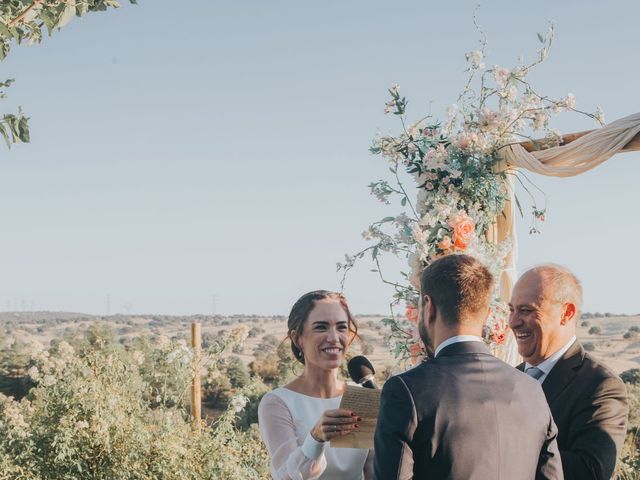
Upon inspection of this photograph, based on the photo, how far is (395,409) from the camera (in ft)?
7.02

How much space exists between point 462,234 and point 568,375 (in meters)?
1.86

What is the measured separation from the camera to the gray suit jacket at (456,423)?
212 centimetres

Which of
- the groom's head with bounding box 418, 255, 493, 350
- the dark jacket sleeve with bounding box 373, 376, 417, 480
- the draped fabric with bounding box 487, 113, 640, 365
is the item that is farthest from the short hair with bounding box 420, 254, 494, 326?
the draped fabric with bounding box 487, 113, 640, 365

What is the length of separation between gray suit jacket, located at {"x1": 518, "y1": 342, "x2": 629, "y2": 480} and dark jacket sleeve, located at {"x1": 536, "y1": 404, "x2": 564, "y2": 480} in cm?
39

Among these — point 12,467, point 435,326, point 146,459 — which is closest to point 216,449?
point 146,459

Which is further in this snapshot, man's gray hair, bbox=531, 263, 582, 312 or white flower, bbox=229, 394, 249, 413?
white flower, bbox=229, 394, 249, 413

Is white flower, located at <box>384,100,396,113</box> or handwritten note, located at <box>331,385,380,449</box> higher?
white flower, located at <box>384,100,396,113</box>

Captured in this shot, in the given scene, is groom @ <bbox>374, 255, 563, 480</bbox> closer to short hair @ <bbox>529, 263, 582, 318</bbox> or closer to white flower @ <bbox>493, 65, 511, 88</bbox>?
short hair @ <bbox>529, 263, 582, 318</bbox>

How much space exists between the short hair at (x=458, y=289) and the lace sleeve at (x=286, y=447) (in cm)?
84

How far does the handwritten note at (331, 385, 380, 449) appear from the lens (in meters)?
2.68

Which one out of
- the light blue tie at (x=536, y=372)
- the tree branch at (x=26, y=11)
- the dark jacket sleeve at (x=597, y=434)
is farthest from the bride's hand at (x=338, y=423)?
the tree branch at (x=26, y=11)

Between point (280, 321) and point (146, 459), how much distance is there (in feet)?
179

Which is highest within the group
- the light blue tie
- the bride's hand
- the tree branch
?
the tree branch

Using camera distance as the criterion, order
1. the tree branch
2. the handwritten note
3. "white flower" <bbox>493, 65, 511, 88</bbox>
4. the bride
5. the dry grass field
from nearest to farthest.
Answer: the tree branch < the handwritten note < the bride < "white flower" <bbox>493, 65, 511, 88</bbox> < the dry grass field
